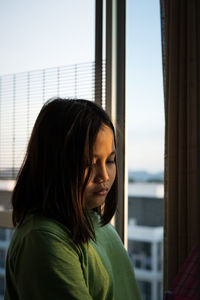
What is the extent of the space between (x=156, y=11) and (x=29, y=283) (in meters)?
1.59

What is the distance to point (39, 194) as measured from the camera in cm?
83

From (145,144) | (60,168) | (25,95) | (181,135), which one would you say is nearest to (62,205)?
(60,168)

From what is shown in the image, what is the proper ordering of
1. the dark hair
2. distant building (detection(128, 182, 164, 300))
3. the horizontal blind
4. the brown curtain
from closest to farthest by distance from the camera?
the dark hair → the brown curtain → distant building (detection(128, 182, 164, 300)) → the horizontal blind

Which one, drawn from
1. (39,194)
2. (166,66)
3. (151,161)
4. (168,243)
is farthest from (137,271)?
(39,194)

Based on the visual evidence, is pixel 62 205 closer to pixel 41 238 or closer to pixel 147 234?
pixel 41 238

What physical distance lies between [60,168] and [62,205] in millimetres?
88

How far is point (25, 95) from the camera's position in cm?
216

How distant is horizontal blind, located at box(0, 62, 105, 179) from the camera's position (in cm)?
196

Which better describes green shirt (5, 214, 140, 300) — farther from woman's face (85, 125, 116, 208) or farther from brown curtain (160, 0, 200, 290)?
brown curtain (160, 0, 200, 290)

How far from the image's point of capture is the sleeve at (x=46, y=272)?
0.68 meters

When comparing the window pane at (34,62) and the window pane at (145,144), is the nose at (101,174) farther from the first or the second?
the window pane at (34,62)

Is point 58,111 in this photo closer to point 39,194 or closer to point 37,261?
point 39,194

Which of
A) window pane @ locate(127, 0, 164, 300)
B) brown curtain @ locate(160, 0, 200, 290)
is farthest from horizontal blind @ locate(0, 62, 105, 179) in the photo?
brown curtain @ locate(160, 0, 200, 290)

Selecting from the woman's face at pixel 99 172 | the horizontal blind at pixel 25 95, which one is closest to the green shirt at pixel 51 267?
the woman's face at pixel 99 172
